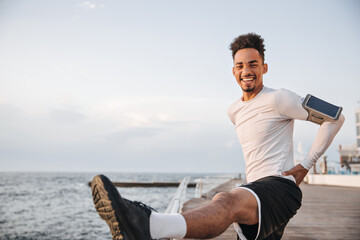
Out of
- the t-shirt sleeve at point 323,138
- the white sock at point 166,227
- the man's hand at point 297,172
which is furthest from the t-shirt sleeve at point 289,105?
the white sock at point 166,227

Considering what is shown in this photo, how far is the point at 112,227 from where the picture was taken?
1.19 metres

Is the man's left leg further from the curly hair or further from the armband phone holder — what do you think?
the curly hair

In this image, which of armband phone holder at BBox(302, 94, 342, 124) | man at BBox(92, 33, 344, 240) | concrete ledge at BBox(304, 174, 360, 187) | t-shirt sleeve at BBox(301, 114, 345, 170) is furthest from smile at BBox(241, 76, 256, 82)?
concrete ledge at BBox(304, 174, 360, 187)

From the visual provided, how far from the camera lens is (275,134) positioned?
5.92ft

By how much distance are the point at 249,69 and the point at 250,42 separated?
18 cm

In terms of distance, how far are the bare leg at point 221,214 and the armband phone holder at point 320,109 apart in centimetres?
66

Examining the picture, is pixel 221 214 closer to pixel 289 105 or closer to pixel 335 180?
pixel 289 105

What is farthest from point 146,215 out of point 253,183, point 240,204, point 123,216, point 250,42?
point 250,42

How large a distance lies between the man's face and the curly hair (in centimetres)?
3

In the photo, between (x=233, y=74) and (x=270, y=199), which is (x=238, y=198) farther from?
(x=233, y=74)

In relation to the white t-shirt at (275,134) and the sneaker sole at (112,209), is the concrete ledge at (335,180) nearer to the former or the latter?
the white t-shirt at (275,134)

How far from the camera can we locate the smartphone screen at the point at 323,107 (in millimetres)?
1718

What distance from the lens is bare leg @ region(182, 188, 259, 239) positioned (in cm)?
123

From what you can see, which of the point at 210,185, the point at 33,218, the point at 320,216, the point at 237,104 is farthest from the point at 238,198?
the point at 33,218
